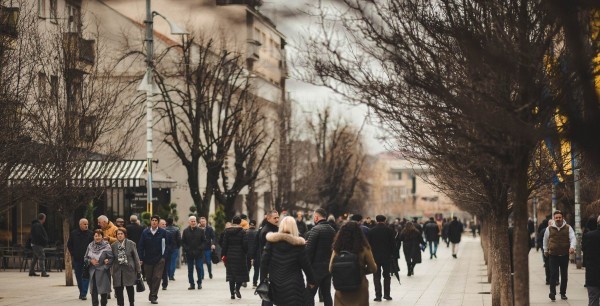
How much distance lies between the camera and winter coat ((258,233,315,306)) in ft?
50.1

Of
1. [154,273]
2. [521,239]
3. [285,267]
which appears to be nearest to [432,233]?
[154,273]

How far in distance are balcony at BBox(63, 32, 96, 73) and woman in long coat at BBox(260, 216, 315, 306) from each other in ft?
51.9

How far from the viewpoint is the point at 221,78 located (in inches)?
2031

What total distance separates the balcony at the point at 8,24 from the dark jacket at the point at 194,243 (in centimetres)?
778

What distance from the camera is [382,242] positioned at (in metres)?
26.7

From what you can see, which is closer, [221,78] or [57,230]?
[57,230]

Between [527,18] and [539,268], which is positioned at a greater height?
[527,18]

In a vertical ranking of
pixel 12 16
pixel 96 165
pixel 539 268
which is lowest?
pixel 539 268

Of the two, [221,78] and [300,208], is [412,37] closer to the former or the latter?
[221,78]

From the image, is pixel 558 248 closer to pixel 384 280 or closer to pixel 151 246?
pixel 384 280

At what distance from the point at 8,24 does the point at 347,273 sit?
1250cm

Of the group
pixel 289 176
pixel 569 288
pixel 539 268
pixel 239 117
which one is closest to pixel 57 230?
pixel 239 117

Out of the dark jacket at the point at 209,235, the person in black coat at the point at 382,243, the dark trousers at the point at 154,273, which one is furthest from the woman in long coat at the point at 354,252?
the dark jacket at the point at 209,235

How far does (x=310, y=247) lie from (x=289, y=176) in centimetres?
5196
